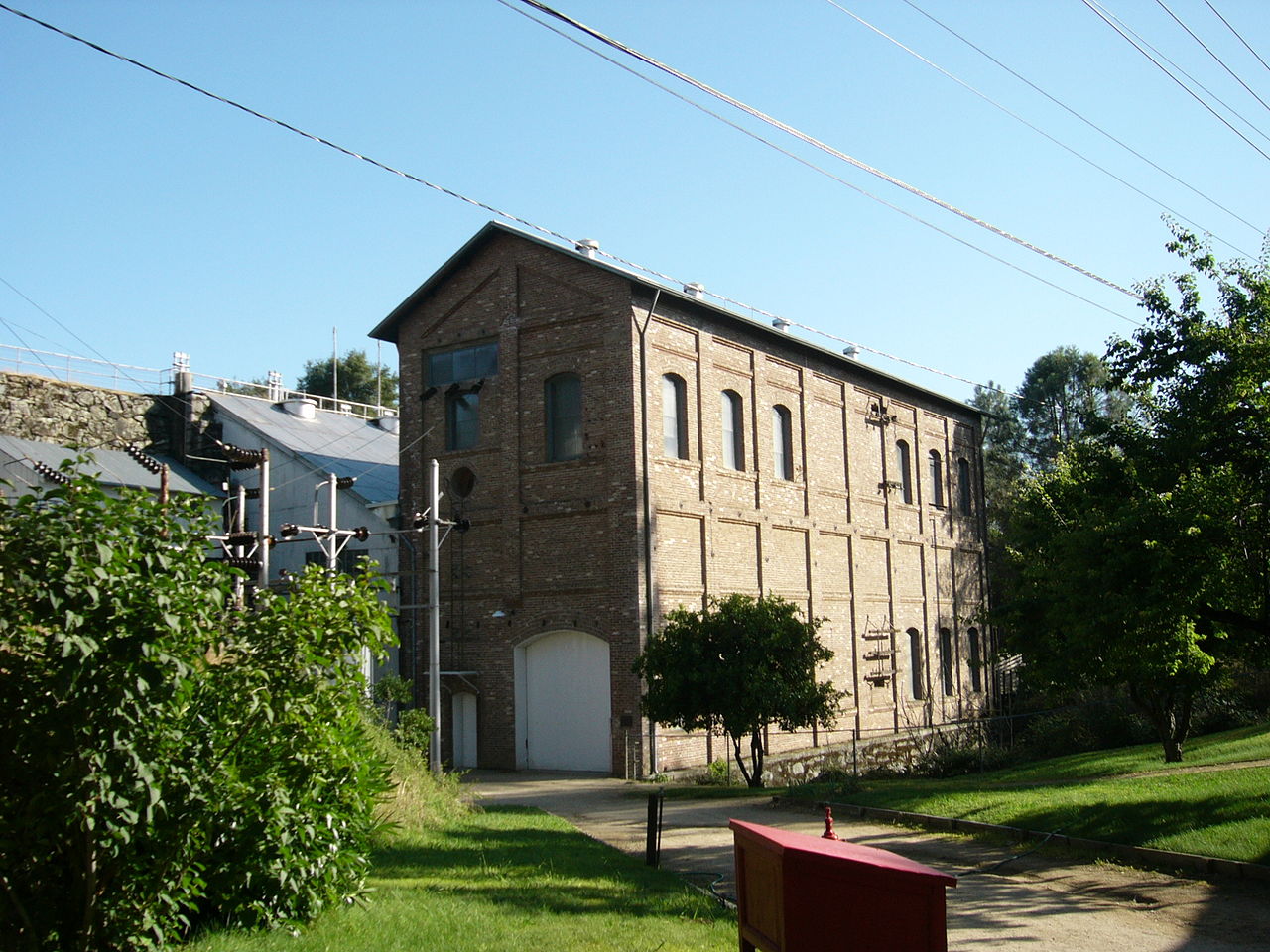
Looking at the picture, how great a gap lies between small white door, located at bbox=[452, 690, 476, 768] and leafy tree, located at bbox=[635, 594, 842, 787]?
20.5 feet

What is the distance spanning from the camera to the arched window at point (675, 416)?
26125 mm

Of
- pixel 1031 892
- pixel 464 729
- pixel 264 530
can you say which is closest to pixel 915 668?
pixel 464 729

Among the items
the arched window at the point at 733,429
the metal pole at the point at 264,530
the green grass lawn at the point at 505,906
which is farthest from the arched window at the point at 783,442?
the green grass lawn at the point at 505,906

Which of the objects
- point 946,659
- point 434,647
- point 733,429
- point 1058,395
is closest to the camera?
point 434,647

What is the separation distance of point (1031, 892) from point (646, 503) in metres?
14.1

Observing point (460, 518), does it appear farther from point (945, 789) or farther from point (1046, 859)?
point (1046, 859)

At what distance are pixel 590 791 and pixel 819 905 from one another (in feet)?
51.7

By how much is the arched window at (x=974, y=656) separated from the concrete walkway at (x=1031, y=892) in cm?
2224

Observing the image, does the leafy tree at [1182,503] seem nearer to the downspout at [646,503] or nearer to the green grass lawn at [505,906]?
the green grass lawn at [505,906]

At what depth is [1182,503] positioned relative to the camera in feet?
44.5

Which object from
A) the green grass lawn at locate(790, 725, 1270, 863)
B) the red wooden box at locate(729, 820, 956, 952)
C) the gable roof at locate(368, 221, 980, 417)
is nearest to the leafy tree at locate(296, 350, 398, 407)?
the gable roof at locate(368, 221, 980, 417)

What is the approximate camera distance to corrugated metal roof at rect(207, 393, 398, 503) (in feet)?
111

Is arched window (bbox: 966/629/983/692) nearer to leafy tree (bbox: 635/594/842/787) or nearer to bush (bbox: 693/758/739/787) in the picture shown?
bush (bbox: 693/758/739/787)

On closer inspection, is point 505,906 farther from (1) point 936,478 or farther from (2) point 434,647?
(1) point 936,478
